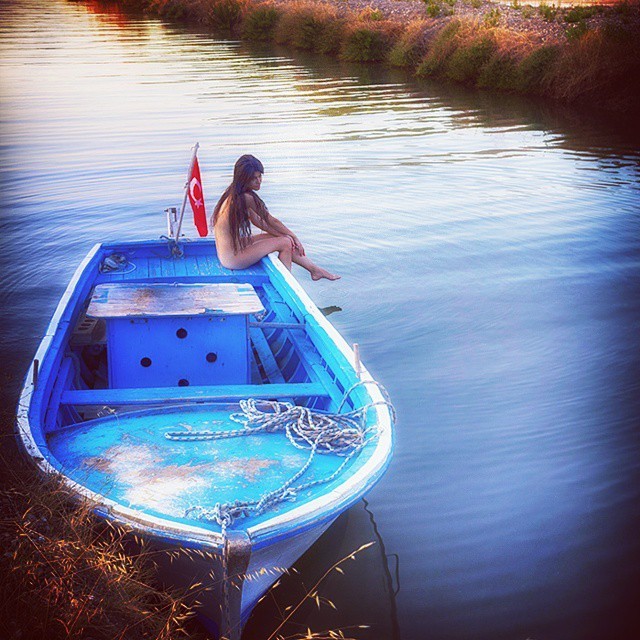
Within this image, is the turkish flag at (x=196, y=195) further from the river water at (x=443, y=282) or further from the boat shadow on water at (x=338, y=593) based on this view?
the boat shadow on water at (x=338, y=593)

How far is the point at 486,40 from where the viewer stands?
22.1 metres

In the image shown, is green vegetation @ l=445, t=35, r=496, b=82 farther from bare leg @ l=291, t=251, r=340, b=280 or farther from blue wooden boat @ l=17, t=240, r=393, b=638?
blue wooden boat @ l=17, t=240, r=393, b=638

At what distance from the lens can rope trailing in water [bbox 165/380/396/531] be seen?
3896 millimetres

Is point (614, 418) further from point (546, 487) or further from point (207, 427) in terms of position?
point (207, 427)

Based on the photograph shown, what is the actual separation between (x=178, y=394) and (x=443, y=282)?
4.83m

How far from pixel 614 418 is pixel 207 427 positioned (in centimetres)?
312

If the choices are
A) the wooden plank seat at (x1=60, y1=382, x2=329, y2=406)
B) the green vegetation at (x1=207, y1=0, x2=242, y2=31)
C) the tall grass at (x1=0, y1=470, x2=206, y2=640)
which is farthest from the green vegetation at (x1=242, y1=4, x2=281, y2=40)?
the tall grass at (x1=0, y1=470, x2=206, y2=640)

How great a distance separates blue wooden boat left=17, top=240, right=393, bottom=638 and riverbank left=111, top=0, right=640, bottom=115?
15280mm

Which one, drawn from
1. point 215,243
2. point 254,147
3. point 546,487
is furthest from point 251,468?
point 254,147

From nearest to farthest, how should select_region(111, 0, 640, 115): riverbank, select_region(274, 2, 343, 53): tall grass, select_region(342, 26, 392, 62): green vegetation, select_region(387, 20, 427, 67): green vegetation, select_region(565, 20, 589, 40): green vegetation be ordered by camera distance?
select_region(111, 0, 640, 115): riverbank < select_region(565, 20, 589, 40): green vegetation < select_region(387, 20, 427, 67): green vegetation < select_region(342, 26, 392, 62): green vegetation < select_region(274, 2, 343, 53): tall grass

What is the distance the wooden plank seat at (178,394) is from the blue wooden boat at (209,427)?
0.01 meters

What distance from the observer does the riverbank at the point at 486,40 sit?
62.4 feet

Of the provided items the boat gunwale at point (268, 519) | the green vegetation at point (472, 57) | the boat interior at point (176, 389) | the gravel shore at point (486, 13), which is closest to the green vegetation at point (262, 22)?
the gravel shore at point (486, 13)

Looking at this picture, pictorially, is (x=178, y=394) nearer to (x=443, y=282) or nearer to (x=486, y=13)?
(x=443, y=282)
